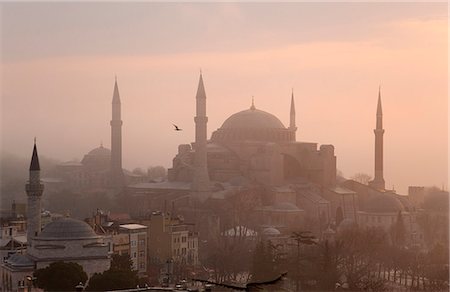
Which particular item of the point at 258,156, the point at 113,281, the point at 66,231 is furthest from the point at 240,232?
the point at 113,281

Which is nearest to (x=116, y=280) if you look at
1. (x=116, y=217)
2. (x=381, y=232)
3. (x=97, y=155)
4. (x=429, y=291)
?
(x=429, y=291)

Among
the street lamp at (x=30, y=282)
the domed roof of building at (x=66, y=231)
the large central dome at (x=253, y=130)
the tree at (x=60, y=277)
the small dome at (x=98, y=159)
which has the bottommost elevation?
the street lamp at (x=30, y=282)

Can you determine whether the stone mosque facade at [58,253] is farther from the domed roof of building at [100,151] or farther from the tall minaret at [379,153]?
the domed roof of building at [100,151]

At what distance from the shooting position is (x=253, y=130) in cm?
3384

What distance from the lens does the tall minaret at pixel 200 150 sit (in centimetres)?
2977

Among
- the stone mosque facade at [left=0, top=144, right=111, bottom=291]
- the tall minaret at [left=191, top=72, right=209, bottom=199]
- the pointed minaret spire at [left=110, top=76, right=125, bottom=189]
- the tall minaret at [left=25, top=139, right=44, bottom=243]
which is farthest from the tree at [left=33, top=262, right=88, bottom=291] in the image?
the pointed minaret spire at [left=110, top=76, right=125, bottom=189]

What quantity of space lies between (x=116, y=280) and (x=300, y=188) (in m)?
18.2

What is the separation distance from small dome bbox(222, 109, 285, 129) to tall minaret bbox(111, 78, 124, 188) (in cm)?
400

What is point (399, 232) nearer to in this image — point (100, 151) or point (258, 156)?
point (258, 156)

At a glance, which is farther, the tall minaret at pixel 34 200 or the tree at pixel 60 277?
the tall minaret at pixel 34 200

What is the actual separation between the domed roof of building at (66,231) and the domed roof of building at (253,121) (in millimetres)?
17285

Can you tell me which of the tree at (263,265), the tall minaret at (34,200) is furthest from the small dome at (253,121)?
the tree at (263,265)

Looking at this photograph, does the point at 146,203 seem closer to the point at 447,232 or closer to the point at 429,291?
the point at 447,232

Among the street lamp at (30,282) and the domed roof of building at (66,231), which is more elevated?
the domed roof of building at (66,231)
